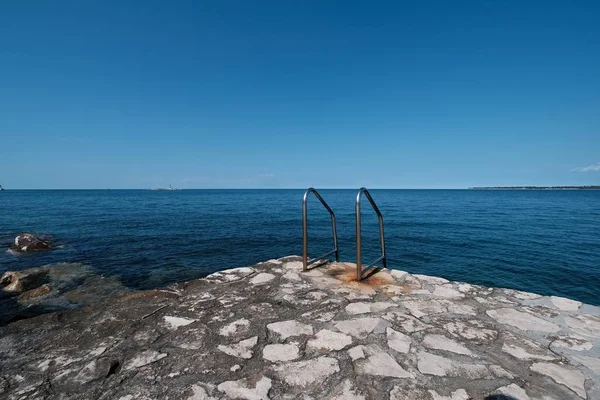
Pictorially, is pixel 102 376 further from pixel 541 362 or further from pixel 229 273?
pixel 541 362

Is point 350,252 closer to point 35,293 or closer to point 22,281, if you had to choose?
point 35,293

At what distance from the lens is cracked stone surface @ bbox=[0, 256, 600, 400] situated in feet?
6.84

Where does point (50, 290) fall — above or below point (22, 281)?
Answer: below

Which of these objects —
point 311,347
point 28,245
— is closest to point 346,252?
point 311,347

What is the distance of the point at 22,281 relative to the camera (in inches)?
267

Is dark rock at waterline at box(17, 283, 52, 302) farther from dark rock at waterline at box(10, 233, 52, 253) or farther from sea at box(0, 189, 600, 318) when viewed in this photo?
dark rock at waterline at box(10, 233, 52, 253)

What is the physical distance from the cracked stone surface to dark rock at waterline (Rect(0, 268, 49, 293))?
5.31 meters

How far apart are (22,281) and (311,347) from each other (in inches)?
335

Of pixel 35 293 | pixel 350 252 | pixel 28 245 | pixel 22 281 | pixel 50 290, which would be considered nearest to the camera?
pixel 35 293

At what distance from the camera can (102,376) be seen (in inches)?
86.8

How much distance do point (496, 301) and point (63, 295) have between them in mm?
8942

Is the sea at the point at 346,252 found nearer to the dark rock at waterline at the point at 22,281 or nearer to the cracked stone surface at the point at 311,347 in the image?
the dark rock at waterline at the point at 22,281

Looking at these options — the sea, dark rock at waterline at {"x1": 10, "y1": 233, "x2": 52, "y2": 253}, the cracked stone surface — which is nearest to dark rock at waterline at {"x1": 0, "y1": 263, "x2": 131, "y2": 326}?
the sea

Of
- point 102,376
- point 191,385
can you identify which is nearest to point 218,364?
point 191,385
